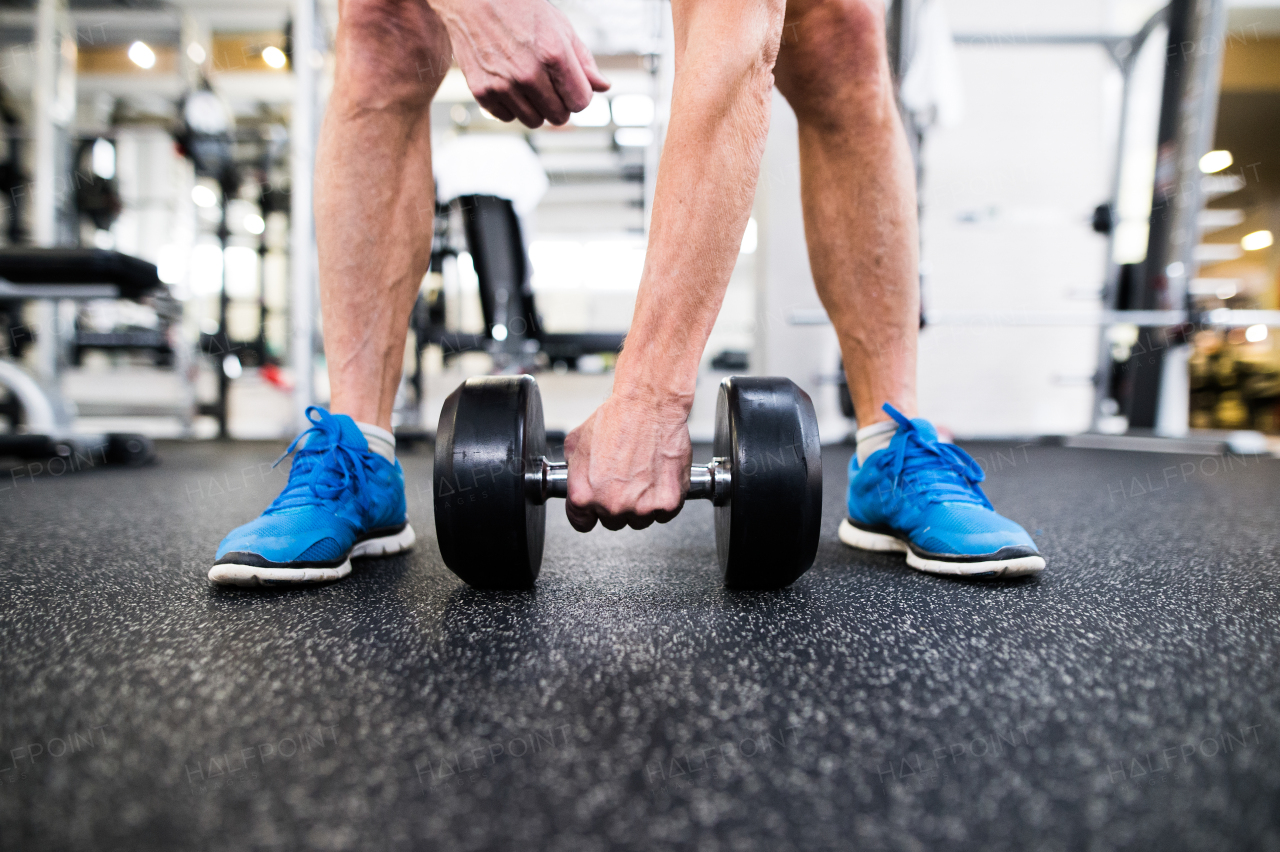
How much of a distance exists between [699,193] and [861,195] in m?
0.32

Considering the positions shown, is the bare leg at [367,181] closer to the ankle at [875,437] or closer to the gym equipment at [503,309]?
the ankle at [875,437]

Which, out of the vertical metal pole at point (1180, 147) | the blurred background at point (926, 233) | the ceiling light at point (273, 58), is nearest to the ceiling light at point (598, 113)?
the blurred background at point (926, 233)

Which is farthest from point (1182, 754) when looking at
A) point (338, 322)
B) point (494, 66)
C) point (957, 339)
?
point (957, 339)

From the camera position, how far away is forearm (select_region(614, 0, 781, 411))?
0.56 meters

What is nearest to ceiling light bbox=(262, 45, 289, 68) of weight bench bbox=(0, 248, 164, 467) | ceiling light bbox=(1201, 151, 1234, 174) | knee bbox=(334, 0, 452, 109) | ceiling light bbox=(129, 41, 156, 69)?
ceiling light bbox=(129, 41, 156, 69)

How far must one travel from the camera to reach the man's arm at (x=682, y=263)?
0.56 meters

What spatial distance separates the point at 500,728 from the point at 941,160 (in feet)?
9.52

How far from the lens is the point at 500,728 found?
0.36 meters

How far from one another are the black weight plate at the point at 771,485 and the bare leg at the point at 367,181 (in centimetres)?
45

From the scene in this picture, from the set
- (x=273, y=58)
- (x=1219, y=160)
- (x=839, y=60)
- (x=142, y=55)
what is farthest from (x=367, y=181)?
(x=1219, y=160)

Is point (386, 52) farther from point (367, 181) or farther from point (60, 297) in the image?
point (60, 297)

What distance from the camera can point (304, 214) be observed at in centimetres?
243

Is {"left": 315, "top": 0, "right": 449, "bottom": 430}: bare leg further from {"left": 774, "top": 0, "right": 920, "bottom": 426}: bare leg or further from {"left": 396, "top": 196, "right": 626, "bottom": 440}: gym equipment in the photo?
{"left": 396, "top": 196, "right": 626, "bottom": 440}: gym equipment

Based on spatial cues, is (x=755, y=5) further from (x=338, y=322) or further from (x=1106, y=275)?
(x=1106, y=275)
